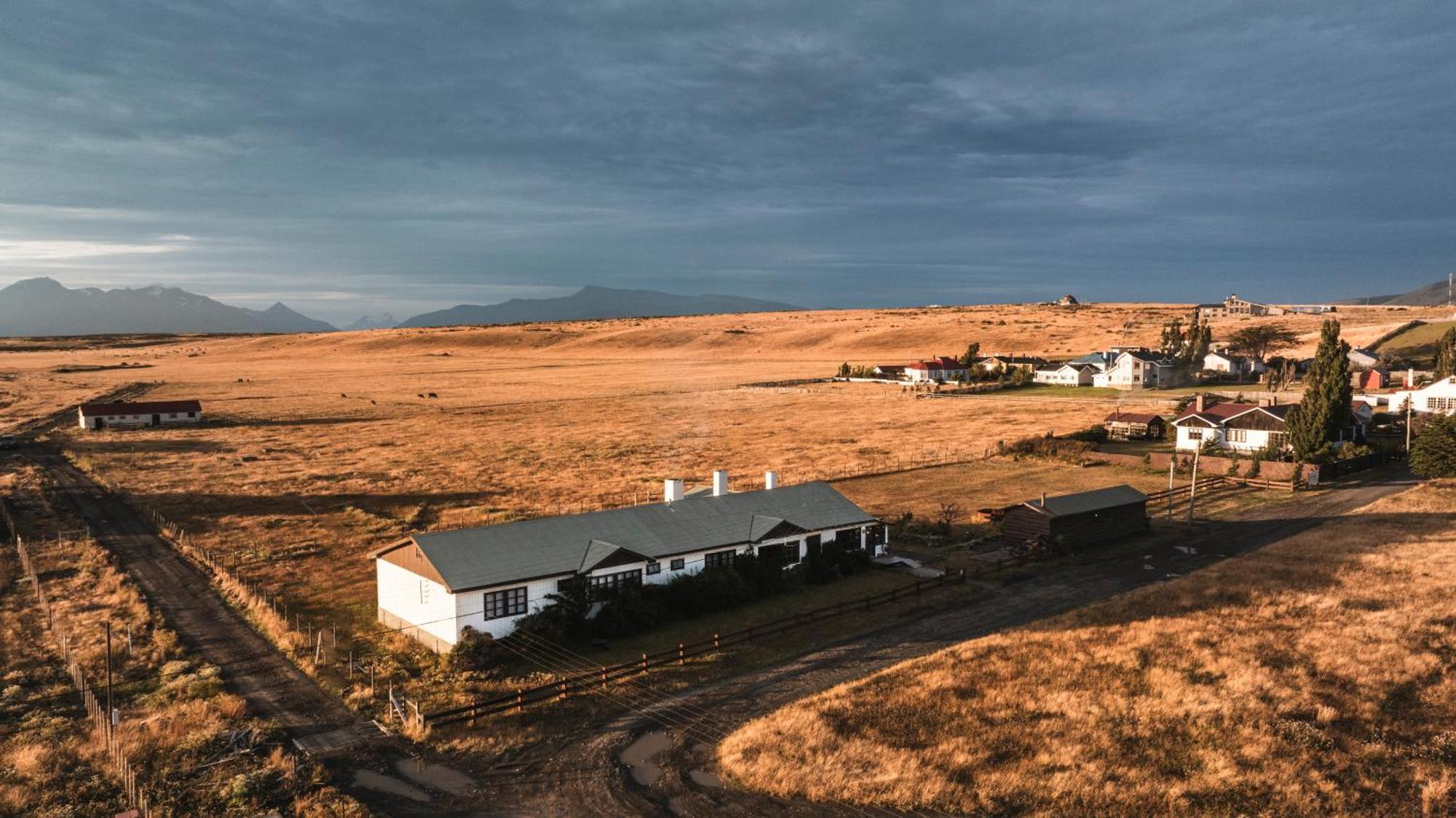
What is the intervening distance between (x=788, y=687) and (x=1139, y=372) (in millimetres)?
106486

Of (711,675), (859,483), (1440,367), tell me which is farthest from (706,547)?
(1440,367)

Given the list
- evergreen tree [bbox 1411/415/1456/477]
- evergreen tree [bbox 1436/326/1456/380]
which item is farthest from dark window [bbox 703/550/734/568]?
evergreen tree [bbox 1436/326/1456/380]

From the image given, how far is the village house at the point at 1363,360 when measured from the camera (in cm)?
12131

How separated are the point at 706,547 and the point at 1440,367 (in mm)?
107089

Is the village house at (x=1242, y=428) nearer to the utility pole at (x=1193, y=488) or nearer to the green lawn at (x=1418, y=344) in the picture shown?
the utility pole at (x=1193, y=488)

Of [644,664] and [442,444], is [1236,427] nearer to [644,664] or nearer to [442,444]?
[644,664]

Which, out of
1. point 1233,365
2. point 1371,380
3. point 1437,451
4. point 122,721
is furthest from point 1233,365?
point 122,721

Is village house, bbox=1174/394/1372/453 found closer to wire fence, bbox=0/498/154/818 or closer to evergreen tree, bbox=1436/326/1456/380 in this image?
evergreen tree, bbox=1436/326/1456/380

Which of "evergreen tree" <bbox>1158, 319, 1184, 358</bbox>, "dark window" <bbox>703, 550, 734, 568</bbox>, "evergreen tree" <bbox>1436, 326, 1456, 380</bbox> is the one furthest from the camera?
"evergreen tree" <bbox>1158, 319, 1184, 358</bbox>

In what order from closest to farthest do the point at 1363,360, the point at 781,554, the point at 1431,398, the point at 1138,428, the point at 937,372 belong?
1. the point at 781,554
2. the point at 1138,428
3. the point at 1431,398
4. the point at 1363,360
5. the point at 937,372

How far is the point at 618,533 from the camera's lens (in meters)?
36.0

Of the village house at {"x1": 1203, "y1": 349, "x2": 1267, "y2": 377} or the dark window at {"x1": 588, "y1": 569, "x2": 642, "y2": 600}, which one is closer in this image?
the dark window at {"x1": 588, "y1": 569, "x2": 642, "y2": 600}

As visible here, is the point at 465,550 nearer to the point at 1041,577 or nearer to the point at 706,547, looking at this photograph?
the point at 706,547

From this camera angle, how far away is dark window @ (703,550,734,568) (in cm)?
3750
